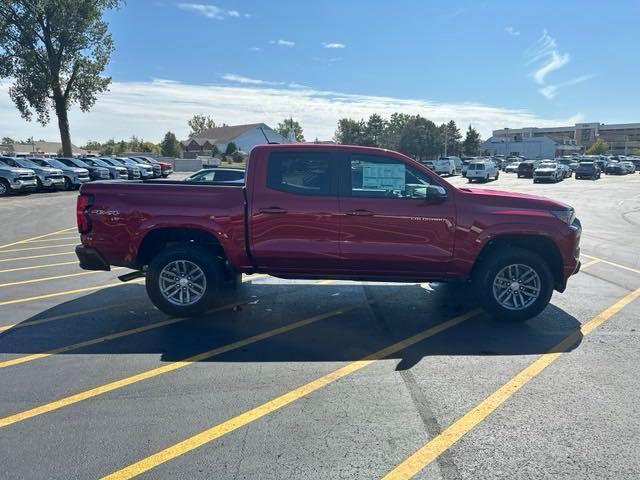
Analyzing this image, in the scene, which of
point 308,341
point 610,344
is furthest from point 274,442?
point 610,344

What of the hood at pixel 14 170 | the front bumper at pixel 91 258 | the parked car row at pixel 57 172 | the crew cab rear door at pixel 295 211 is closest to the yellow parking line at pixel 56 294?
the front bumper at pixel 91 258

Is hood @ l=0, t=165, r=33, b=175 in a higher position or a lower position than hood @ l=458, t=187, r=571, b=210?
higher

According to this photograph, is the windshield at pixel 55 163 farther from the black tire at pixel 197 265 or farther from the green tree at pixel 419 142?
the green tree at pixel 419 142

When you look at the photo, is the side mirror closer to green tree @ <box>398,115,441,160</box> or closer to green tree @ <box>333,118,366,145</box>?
green tree @ <box>398,115,441,160</box>

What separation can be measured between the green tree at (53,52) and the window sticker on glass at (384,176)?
3646 cm

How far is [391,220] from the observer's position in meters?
5.46

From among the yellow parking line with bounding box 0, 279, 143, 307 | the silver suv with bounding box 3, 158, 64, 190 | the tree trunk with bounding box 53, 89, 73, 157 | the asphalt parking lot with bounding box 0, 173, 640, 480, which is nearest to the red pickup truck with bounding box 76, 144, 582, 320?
the asphalt parking lot with bounding box 0, 173, 640, 480

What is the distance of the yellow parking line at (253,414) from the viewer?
297 centimetres

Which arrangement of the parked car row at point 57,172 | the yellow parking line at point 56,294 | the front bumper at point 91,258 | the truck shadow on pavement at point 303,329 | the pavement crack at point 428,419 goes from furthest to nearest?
the parked car row at point 57,172, the yellow parking line at point 56,294, the front bumper at point 91,258, the truck shadow on pavement at point 303,329, the pavement crack at point 428,419

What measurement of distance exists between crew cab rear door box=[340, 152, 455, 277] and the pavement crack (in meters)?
1.58

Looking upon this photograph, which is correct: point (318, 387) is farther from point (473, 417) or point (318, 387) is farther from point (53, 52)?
point (53, 52)

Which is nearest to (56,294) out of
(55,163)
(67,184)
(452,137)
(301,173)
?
(301,173)

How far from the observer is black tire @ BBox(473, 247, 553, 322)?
558 cm

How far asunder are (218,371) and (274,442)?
49.6 inches
